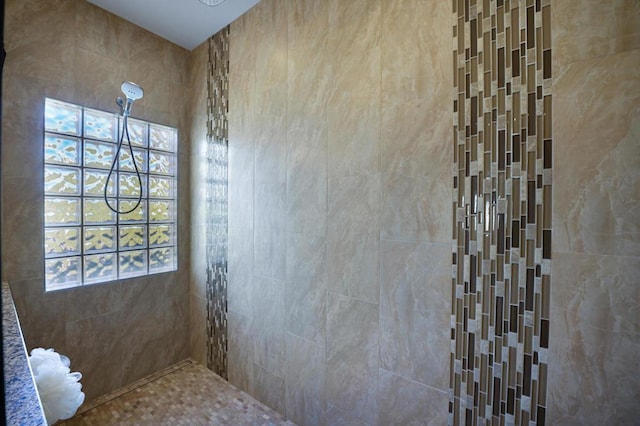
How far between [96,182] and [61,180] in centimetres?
20

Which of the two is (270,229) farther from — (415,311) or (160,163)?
(160,163)

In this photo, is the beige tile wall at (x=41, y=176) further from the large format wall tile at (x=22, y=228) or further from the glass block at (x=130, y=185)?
the glass block at (x=130, y=185)

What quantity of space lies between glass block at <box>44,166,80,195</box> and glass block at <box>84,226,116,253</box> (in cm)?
27

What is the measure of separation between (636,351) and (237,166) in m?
2.20

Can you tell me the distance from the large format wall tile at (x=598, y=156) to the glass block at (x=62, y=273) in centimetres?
266

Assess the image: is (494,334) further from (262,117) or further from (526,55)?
(262,117)

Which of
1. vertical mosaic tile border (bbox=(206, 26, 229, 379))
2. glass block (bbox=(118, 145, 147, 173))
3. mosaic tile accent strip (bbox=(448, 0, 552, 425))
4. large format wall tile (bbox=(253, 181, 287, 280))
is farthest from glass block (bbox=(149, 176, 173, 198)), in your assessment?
mosaic tile accent strip (bbox=(448, 0, 552, 425))

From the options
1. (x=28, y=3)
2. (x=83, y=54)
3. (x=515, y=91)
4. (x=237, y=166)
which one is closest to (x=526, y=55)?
(x=515, y=91)

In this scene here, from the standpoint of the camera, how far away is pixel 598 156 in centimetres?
114

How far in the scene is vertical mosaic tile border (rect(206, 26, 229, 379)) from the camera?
247cm

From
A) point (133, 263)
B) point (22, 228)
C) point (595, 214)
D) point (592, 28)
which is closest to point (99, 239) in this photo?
point (133, 263)

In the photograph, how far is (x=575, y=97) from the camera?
3.85 ft

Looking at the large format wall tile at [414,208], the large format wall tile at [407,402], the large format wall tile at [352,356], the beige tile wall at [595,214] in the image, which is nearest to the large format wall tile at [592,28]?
the beige tile wall at [595,214]

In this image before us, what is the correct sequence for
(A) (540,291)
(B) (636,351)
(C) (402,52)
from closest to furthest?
(B) (636,351) < (A) (540,291) < (C) (402,52)
